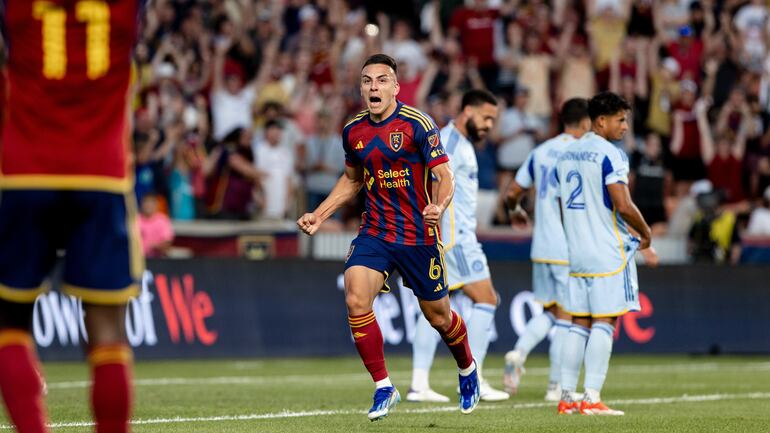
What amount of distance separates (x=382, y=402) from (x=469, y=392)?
967 mm

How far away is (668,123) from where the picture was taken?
23281mm

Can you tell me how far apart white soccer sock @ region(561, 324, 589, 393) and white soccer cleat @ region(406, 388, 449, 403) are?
52.1 inches

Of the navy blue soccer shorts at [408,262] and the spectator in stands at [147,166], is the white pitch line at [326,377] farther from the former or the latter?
the spectator in stands at [147,166]

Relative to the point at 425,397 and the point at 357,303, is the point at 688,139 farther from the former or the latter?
the point at 357,303

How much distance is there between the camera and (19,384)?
19.5 feet

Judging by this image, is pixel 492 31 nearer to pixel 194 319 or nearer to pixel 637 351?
pixel 637 351

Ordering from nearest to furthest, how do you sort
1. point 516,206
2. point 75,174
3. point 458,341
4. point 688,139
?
point 75,174
point 458,341
point 516,206
point 688,139

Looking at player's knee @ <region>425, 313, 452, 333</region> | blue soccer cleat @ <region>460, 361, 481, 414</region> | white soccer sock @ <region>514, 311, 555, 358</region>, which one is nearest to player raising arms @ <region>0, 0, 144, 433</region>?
player's knee @ <region>425, 313, 452, 333</region>

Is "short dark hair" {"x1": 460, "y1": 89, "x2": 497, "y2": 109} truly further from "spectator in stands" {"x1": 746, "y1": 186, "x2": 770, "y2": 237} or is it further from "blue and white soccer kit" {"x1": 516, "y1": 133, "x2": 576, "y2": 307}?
"spectator in stands" {"x1": 746, "y1": 186, "x2": 770, "y2": 237}

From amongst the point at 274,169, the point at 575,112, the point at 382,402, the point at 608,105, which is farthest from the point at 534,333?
the point at 274,169

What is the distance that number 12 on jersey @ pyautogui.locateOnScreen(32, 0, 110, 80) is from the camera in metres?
5.75

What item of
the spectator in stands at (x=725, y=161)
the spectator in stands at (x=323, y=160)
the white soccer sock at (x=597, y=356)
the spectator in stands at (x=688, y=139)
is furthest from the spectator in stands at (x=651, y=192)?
the white soccer sock at (x=597, y=356)

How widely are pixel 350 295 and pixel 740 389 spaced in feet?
18.0

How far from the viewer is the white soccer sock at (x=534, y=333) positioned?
43.6 feet
